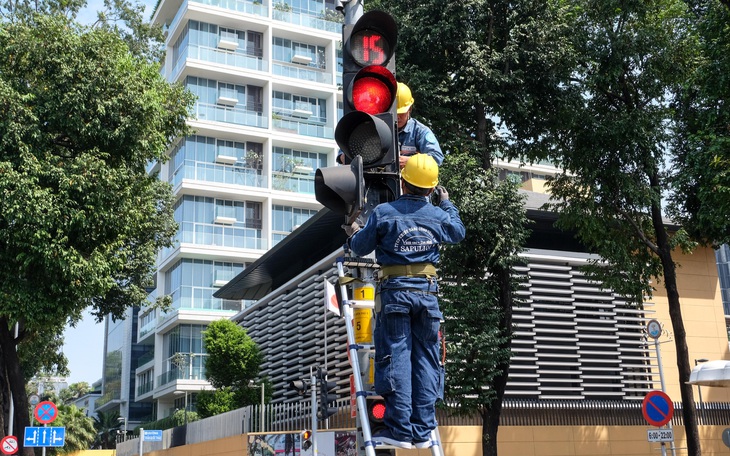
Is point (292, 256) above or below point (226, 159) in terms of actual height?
below

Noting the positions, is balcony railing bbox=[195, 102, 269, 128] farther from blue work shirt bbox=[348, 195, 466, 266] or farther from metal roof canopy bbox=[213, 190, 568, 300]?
blue work shirt bbox=[348, 195, 466, 266]

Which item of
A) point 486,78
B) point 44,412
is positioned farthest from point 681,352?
point 44,412

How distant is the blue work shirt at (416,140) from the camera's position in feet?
22.2

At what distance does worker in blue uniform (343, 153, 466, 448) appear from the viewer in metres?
5.37

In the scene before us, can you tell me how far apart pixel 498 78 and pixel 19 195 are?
1217cm

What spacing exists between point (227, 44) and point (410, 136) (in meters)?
49.2

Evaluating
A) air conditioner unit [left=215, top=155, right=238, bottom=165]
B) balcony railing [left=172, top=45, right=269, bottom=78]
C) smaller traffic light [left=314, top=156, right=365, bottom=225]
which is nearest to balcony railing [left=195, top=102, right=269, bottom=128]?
air conditioner unit [left=215, top=155, right=238, bottom=165]

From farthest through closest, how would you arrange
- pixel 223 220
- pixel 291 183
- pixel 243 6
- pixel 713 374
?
pixel 243 6 → pixel 291 183 → pixel 223 220 → pixel 713 374

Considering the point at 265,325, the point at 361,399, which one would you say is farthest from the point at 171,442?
the point at 361,399

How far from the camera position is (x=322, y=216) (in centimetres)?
2845

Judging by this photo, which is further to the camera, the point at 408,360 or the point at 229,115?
the point at 229,115

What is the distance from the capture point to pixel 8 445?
2228cm

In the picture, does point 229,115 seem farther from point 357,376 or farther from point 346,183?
point 357,376

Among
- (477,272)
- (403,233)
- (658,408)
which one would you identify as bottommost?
(658,408)
